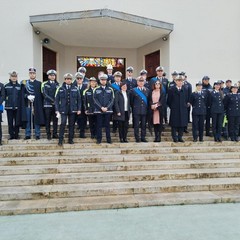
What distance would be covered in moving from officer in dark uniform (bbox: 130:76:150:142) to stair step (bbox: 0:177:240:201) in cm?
205

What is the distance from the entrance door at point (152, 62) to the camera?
39.6 ft

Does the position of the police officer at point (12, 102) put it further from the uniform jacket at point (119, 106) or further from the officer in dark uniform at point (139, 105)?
the officer in dark uniform at point (139, 105)

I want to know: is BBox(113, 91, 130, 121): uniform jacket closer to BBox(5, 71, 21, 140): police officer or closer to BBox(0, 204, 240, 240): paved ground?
BBox(5, 71, 21, 140): police officer

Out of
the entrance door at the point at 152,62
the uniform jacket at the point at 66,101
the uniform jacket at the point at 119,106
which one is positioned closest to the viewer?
the uniform jacket at the point at 66,101

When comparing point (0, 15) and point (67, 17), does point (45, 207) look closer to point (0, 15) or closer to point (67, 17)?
point (67, 17)

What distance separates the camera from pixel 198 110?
7555 millimetres

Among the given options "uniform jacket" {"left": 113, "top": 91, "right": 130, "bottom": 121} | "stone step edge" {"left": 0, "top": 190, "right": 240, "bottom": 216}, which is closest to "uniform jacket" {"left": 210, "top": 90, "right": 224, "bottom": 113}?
"uniform jacket" {"left": 113, "top": 91, "right": 130, "bottom": 121}

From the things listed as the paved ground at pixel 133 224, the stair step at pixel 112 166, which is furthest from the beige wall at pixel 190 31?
the paved ground at pixel 133 224

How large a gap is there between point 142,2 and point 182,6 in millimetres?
1564

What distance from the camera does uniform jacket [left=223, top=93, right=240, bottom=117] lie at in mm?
7801

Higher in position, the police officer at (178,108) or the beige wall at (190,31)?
the beige wall at (190,31)

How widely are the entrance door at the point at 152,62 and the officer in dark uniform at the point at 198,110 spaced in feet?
15.2

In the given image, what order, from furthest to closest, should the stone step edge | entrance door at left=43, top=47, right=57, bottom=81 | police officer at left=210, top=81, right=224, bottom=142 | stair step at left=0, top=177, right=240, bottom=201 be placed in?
entrance door at left=43, top=47, right=57, bottom=81, police officer at left=210, top=81, right=224, bottom=142, stair step at left=0, top=177, right=240, bottom=201, the stone step edge

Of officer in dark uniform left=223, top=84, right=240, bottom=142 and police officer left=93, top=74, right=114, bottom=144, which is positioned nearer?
police officer left=93, top=74, right=114, bottom=144
